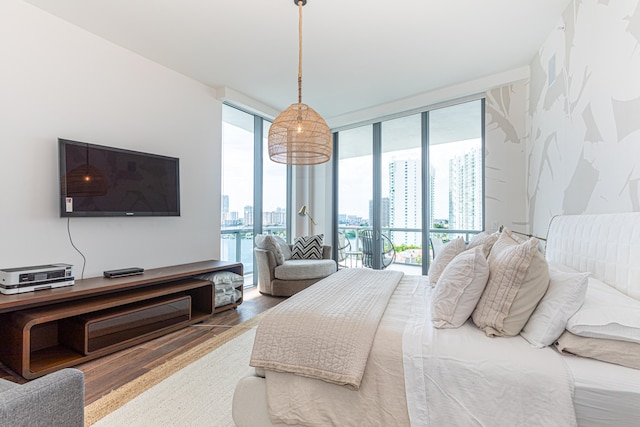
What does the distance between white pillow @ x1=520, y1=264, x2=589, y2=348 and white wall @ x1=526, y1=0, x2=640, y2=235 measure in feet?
2.37

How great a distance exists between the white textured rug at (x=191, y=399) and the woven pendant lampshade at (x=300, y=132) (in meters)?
1.68

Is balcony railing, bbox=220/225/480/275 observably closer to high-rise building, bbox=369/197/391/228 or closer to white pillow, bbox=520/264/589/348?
high-rise building, bbox=369/197/391/228

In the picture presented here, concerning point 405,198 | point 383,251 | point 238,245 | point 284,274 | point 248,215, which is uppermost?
point 405,198

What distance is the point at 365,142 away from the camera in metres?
5.09

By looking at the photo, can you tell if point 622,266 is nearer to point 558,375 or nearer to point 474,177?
point 558,375

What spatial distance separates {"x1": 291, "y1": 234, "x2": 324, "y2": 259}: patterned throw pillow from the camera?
4.56 m

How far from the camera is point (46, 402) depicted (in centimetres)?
93

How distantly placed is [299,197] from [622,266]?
4.47 m

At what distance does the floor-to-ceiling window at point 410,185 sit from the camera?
4047mm

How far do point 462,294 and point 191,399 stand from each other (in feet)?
5.39

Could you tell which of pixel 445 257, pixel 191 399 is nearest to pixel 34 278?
pixel 191 399

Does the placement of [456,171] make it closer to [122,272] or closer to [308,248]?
[308,248]

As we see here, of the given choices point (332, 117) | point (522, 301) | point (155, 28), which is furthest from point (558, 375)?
point (332, 117)

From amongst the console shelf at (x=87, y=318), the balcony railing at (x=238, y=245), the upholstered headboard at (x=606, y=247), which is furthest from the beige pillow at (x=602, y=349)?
the balcony railing at (x=238, y=245)
